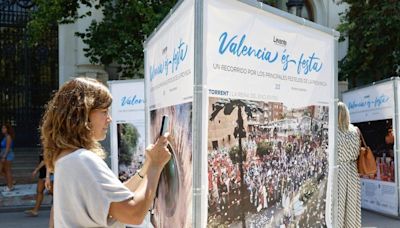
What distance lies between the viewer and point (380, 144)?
10422mm

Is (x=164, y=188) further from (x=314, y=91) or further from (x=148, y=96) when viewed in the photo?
(x=314, y=91)

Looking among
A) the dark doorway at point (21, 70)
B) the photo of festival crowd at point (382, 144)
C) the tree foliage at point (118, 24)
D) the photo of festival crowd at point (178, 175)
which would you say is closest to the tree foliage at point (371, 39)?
the photo of festival crowd at point (382, 144)

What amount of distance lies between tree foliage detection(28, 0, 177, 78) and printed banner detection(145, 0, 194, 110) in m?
8.63

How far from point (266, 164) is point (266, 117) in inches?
11.1

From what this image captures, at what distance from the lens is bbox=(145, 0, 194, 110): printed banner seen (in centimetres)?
275

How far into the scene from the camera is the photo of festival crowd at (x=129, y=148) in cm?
754

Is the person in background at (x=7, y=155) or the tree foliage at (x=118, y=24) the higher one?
the tree foliage at (x=118, y=24)

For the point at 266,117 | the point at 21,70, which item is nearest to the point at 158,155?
the point at 266,117

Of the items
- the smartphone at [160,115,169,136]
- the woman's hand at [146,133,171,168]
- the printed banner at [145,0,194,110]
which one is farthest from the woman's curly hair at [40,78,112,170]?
the smartphone at [160,115,169,136]

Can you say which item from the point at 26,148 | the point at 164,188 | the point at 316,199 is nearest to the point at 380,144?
the point at 316,199

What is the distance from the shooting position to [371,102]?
10547 millimetres

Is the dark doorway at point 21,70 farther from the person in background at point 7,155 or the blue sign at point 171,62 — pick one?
the blue sign at point 171,62

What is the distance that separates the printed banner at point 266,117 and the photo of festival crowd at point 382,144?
22.6 ft

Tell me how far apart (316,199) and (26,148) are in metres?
15.7
